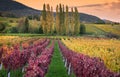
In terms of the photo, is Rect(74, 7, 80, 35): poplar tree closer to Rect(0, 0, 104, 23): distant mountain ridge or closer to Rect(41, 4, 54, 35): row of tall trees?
Rect(41, 4, 54, 35): row of tall trees

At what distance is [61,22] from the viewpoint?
8775 cm

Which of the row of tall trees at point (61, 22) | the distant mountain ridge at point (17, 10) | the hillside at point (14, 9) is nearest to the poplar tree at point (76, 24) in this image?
the row of tall trees at point (61, 22)

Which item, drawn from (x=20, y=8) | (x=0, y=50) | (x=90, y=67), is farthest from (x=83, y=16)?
(x=90, y=67)

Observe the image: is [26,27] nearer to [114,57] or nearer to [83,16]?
[83,16]

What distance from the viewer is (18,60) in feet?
60.0

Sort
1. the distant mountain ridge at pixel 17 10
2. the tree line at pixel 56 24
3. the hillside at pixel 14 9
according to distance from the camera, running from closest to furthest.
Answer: the tree line at pixel 56 24, the distant mountain ridge at pixel 17 10, the hillside at pixel 14 9

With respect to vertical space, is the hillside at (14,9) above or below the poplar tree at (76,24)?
above

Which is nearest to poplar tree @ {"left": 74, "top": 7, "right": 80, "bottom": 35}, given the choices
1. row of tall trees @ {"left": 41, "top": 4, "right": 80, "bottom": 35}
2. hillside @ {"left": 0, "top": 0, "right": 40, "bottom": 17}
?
row of tall trees @ {"left": 41, "top": 4, "right": 80, "bottom": 35}

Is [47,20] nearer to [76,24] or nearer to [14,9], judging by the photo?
[76,24]

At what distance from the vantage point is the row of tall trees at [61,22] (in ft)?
282

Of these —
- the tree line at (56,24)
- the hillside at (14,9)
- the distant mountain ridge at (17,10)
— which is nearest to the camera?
the tree line at (56,24)

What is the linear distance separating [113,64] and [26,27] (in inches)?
2711

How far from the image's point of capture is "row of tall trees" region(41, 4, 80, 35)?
85.8 m

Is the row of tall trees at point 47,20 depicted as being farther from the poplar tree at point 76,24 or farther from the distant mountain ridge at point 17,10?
the distant mountain ridge at point 17,10
